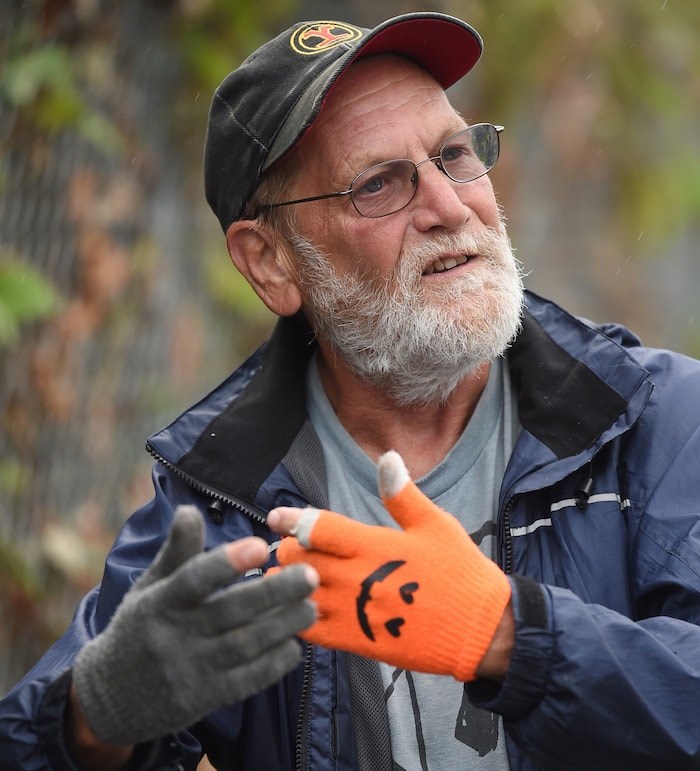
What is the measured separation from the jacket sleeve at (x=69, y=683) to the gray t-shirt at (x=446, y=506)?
0.42 meters

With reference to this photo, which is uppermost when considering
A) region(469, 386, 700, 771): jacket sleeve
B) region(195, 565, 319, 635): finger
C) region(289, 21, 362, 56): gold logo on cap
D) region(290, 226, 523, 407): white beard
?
region(289, 21, 362, 56): gold logo on cap

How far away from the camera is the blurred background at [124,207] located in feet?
14.5

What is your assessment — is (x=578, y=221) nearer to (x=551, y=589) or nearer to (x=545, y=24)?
(x=545, y=24)

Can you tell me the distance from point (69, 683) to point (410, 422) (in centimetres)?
113

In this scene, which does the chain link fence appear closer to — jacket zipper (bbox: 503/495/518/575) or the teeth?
the teeth

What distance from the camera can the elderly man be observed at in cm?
200

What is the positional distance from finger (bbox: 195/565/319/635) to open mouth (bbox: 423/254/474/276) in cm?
118

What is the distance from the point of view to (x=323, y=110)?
9.58ft

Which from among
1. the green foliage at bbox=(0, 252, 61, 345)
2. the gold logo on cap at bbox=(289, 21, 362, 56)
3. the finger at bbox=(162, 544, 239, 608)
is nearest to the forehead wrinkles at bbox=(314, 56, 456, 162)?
the gold logo on cap at bbox=(289, 21, 362, 56)

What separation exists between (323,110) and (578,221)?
5.35m

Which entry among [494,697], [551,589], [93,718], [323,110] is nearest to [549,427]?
[551,589]

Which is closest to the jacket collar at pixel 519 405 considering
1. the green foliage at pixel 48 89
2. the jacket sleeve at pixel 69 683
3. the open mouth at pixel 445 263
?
the jacket sleeve at pixel 69 683

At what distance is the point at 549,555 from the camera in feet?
8.29

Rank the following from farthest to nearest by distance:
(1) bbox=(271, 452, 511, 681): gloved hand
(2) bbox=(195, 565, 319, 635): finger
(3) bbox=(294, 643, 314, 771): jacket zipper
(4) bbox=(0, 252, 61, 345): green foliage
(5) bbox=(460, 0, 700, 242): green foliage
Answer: (5) bbox=(460, 0, 700, 242): green foliage < (4) bbox=(0, 252, 61, 345): green foliage < (3) bbox=(294, 643, 314, 771): jacket zipper < (1) bbox=(271, 452, 511, 681): gloved hand < (2) bbox=(195, 565, 319, 635): finger
